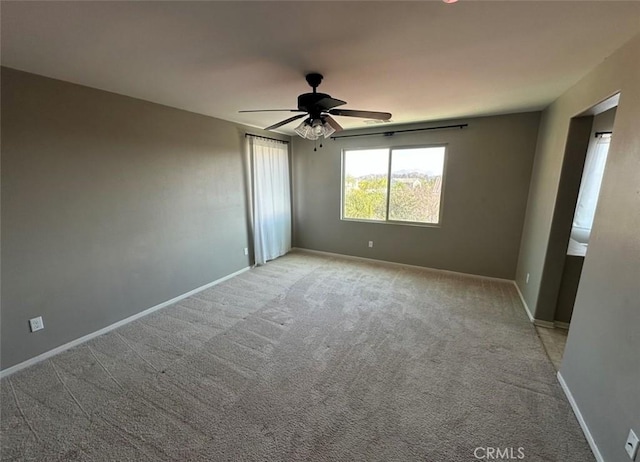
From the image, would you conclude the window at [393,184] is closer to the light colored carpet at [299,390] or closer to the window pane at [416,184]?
the window pane at [416,184]

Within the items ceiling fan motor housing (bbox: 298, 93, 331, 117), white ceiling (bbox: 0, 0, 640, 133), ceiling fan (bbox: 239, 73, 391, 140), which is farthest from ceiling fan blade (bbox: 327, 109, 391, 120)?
white ceiling (bbox: 0, 0, 640, 133)

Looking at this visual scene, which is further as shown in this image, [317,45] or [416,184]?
[416,184]

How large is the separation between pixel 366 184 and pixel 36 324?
4.36 meters

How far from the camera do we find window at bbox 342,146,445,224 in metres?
4.04

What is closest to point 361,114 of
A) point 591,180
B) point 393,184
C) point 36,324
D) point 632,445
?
point 632,445

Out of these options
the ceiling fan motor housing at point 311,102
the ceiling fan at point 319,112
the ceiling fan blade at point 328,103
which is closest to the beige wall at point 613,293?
the ceiling fan at point 319,112

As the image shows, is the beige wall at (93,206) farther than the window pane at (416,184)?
No

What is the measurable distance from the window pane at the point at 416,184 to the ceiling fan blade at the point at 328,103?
2577mm

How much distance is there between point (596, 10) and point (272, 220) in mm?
4203

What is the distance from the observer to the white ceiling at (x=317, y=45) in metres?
1.26

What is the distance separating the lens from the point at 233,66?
1.90 metres

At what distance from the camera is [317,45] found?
1602mm

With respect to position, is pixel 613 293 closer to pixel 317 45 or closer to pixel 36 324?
pixel 317 45

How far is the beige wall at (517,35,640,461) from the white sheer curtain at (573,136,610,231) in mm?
954
